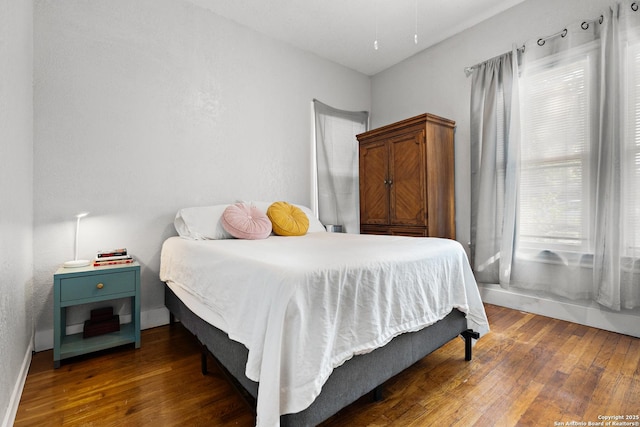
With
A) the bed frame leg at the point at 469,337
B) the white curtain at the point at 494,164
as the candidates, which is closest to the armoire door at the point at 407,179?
the white curtain at the point at 494,164

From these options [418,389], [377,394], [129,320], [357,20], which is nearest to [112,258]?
[129,320]

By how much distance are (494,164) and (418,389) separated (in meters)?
2.18

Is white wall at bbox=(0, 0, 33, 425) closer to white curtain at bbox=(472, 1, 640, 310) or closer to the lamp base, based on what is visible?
the lamp base

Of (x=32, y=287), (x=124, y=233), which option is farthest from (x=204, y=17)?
(x=32, y=287)

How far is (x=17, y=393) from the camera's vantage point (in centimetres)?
143

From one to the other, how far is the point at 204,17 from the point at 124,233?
6.69 ft

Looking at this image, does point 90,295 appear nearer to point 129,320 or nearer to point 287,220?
point 129,320

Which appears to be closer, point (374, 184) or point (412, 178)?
point (412, 178)

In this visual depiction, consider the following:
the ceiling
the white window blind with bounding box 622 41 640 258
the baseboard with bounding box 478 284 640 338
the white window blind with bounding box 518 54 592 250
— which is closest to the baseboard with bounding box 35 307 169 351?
the ceiling

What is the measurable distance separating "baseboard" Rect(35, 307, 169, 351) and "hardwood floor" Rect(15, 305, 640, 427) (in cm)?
A: 9

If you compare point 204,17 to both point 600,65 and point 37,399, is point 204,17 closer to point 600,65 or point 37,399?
point 37,399

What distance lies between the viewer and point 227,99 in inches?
114

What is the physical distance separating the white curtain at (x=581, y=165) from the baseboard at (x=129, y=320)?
2.92 meters

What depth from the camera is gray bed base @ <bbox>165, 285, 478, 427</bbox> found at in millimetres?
1107
